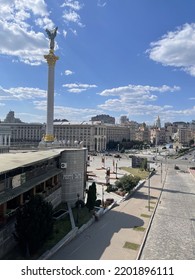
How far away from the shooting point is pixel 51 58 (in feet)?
184

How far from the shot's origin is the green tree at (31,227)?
22.6m

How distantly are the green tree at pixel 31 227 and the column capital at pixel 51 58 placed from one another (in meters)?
38.0

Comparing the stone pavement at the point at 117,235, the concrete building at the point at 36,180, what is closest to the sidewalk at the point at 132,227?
the stone pavement at the point at 117,235

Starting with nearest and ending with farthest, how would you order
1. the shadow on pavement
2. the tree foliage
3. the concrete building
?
1. the concrete building
2. the shadow on pavement
3. the tree foliage

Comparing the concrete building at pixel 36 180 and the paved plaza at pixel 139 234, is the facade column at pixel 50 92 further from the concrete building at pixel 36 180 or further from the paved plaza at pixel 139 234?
the concrete building at pixel 36 180

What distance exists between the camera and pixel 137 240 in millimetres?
29344

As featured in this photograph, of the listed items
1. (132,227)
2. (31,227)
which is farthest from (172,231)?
(31,227)

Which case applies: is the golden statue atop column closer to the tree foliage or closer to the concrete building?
the tree foliage

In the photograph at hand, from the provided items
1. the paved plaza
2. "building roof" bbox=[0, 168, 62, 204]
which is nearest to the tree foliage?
the paved plaza

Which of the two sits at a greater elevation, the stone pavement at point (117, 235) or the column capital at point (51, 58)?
the column capital at point (51, 58)

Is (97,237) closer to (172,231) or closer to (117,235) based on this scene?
(117,235)

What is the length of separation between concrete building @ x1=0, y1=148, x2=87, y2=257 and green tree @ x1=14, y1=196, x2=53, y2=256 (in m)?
1.21

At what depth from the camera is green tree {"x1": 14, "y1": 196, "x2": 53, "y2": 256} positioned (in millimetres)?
22641

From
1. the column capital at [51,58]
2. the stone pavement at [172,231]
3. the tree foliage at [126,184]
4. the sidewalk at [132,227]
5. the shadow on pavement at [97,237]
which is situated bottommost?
the stone pavement at [172,231]
